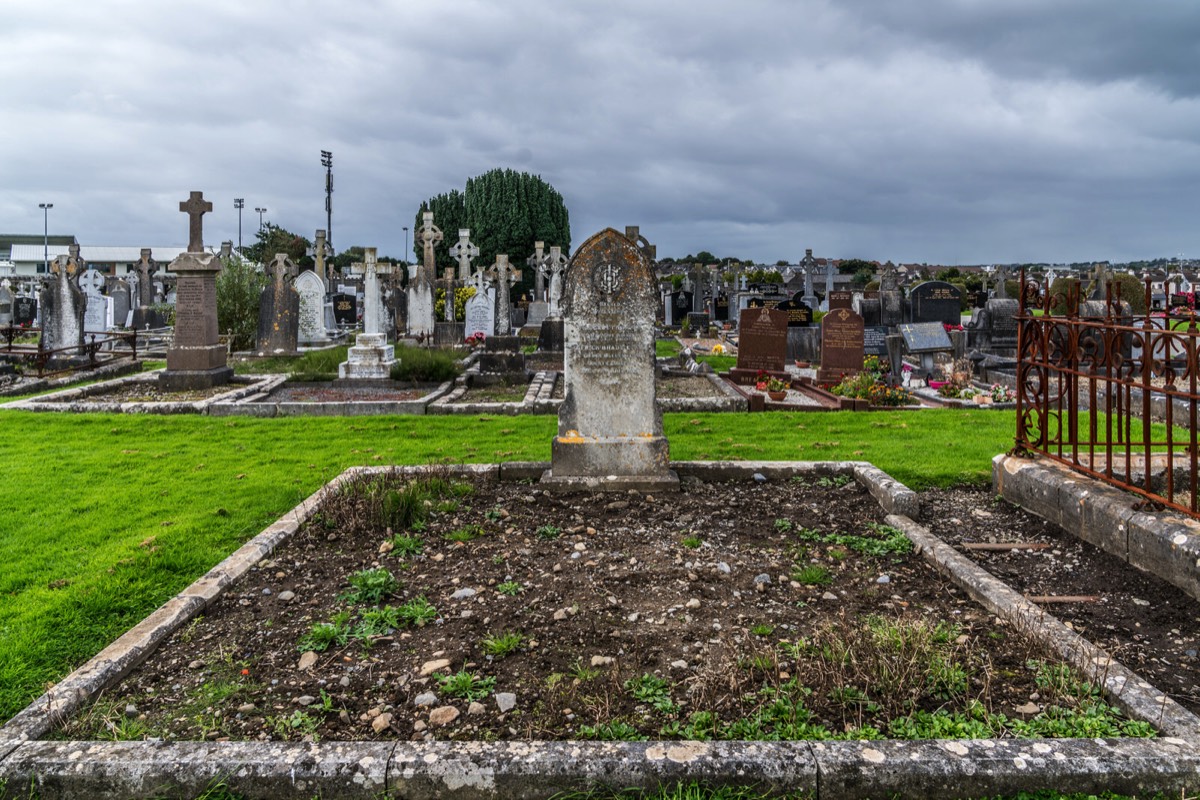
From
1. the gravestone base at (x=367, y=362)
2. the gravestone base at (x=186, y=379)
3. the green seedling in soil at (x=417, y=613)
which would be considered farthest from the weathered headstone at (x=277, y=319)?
the green seedling in soil at (x=417, y=613)

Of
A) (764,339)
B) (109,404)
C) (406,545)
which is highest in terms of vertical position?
(764,339)

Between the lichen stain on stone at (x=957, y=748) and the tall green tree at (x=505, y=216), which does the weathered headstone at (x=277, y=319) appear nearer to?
the lichen stain on stone at (x=957, y=748)

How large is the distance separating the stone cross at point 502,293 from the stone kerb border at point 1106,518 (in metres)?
18.9

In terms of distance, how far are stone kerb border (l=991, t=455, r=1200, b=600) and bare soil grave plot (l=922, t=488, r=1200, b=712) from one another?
0.25 feet

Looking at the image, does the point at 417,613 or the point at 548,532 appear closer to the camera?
the point at 417,613

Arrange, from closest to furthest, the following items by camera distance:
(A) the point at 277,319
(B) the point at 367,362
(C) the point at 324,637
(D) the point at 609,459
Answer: (C) the point at 324,637
(D) the point at 609,459
(B) the point at 367,362
(A) the point at 277,319

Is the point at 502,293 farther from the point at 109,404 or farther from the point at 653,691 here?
the point at 653,691

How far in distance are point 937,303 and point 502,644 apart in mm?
20901

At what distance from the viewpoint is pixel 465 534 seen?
5453 mm

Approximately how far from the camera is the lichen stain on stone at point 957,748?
2.75 m

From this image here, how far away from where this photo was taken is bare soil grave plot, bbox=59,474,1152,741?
10.3 feet

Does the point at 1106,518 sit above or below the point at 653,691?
above

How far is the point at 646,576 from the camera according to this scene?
470cm

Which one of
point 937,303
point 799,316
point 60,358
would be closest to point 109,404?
point 60,358
